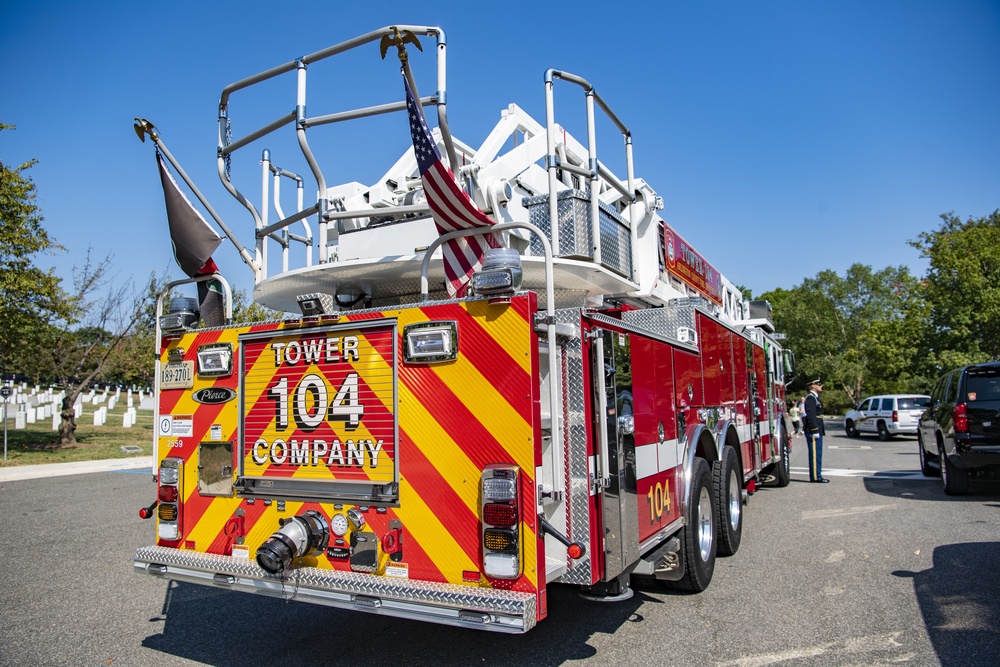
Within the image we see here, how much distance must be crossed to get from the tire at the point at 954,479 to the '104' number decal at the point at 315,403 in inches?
369

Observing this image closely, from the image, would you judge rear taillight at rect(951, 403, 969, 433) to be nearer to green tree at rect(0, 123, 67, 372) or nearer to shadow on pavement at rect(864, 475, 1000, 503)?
shadow on pavement at rect(864, 475, 1000, 503)

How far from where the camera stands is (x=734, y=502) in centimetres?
681

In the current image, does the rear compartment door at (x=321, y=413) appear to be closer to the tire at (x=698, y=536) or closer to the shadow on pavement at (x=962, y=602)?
the tire at (x=698, y=536)

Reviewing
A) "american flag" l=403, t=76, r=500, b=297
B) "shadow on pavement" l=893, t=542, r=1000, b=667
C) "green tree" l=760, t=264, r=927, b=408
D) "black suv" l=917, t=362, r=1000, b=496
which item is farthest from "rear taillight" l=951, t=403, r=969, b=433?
"green tree" l=760, t=264, r=927, b=408

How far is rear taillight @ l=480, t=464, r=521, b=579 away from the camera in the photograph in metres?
3.50

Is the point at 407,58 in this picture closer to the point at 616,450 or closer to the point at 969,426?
the point at 616,450

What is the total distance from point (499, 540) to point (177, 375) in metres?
2.65

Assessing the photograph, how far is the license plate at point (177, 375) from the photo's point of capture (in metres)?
4.78

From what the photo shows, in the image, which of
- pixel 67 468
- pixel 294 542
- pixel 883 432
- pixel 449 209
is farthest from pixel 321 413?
pixel 883 432

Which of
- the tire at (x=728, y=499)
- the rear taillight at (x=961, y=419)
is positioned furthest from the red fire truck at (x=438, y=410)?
the rear taillight at (x=961, y=419)

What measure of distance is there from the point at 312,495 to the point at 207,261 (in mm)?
2082

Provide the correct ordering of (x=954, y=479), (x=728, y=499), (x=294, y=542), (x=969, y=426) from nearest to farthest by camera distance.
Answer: (x=294, y=542) → (x=728, y=499) → (x=969, y=426) → (x=954, y=479)

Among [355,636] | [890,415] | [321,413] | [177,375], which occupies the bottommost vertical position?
[355,636]

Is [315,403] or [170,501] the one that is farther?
[170,501]
